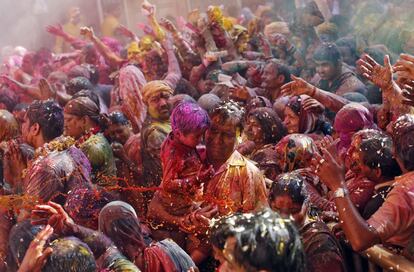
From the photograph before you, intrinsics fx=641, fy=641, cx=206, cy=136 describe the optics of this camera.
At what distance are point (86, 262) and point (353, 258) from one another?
1.43 metres

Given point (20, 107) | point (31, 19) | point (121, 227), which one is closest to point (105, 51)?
point (20, 107)

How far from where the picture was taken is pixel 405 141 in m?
3.08

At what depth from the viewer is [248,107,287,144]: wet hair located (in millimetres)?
4418

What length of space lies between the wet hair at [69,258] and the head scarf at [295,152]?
168cm

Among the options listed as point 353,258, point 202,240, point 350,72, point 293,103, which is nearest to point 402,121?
point 353,258

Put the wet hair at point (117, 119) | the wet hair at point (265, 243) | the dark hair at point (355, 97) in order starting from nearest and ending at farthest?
the wet hair at point (265, 243) → the wet hair at point (117, 119) → the dark hair at point (355, 97)

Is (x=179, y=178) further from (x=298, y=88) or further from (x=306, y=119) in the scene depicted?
(x=298, y=88)

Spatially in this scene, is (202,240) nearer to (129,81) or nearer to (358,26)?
(129,81)

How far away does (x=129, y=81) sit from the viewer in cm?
600

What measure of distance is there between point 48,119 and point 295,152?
167cm

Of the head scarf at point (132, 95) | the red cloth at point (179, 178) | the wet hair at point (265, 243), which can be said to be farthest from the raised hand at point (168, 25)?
the wet hair at point (265, 243)

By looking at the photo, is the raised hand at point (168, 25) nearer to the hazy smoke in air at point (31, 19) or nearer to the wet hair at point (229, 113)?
the wet hair at point (229, 113)

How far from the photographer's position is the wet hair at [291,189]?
3.04 metres

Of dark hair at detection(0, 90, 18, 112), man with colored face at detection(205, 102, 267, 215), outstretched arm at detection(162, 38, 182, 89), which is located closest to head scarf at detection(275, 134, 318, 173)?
man with colored face at detection(205, 102, 267, 215)
